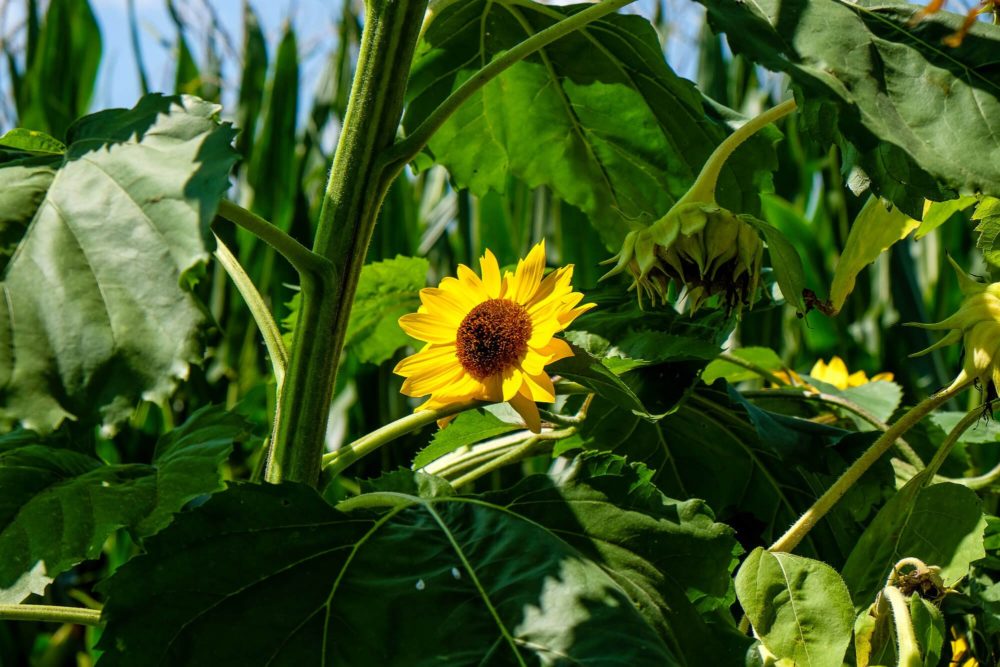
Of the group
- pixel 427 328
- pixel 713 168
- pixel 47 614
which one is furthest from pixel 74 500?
pixel 713 168

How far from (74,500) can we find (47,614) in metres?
0.04

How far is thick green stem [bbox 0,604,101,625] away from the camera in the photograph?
345 millimetres

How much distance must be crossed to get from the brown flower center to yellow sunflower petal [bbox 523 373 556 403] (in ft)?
0.04

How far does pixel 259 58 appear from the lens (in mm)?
1817

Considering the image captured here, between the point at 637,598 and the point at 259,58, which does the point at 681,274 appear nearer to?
the point at 637,598

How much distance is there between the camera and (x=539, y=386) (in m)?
0.40

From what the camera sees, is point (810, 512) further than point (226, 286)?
No

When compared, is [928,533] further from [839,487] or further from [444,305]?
[444,305]

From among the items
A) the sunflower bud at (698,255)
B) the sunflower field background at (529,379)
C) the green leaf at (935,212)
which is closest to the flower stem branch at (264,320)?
the sunflower field background at (529,379)

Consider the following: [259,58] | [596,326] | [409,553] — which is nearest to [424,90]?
[596,326]

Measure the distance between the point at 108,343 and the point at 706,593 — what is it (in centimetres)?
19

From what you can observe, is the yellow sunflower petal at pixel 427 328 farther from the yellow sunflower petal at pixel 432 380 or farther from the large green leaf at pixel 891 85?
the large green leaf at pixel 891 85

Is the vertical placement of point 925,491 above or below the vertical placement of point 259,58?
below

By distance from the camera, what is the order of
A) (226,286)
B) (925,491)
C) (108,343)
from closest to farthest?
(108,343)
(925,491)
(226,286)
